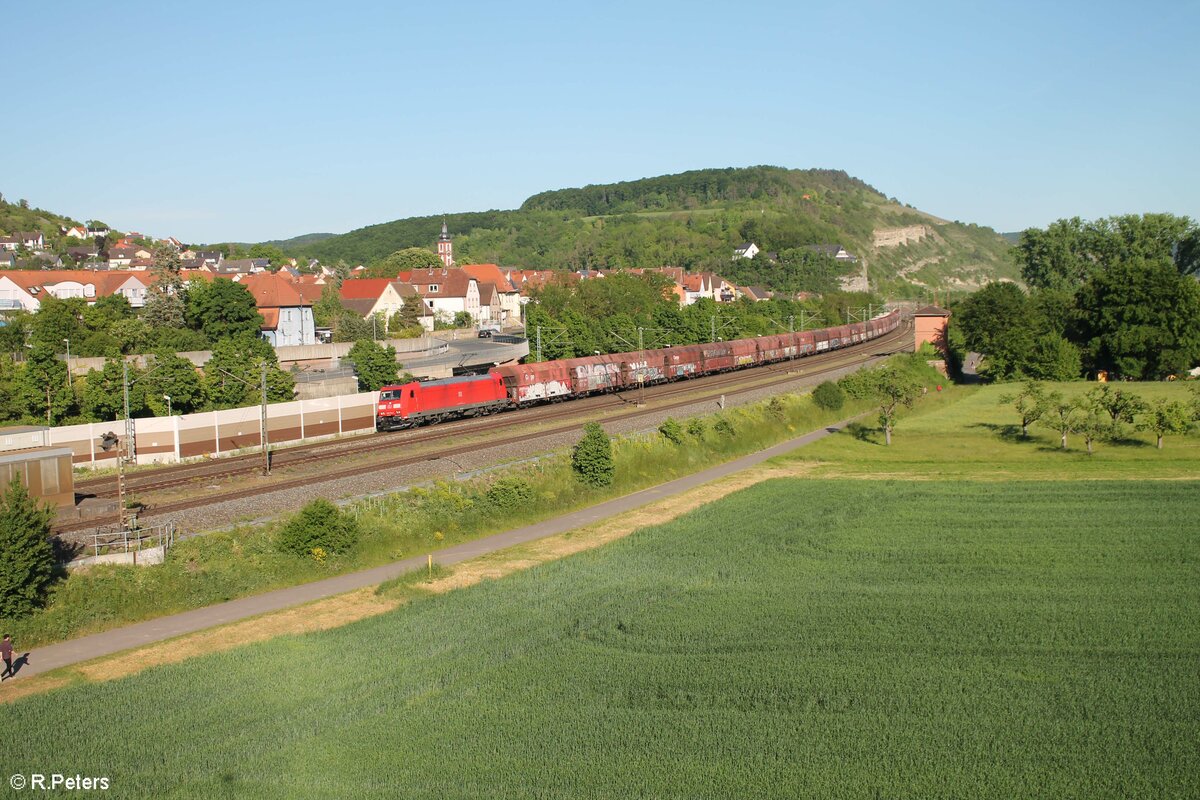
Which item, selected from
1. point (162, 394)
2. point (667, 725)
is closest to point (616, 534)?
point (667, 725)

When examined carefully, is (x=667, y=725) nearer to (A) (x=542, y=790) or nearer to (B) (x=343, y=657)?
(A) (x=542, y=790)

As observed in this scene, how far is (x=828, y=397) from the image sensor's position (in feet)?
227

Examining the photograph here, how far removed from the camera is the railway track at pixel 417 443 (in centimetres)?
3956

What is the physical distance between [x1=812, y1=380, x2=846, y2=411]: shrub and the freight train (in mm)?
12715

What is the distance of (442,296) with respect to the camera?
134125mm

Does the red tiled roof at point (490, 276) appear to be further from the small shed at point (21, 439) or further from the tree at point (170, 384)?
the small shed at point (21, 439)

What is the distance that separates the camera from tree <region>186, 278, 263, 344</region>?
77000 mm

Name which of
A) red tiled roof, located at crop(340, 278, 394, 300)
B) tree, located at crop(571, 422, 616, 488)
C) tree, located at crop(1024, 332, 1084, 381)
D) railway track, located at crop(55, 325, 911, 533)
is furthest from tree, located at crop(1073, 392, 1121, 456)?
red tiled roof, located at crop(340, 278, 394, 300)

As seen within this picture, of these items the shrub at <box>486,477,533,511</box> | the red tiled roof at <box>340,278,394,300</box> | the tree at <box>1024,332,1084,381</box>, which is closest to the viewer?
the shrub at <box>486,477,533,511</box>

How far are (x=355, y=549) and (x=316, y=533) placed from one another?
5.00ft

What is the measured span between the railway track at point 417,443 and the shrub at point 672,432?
5564mm

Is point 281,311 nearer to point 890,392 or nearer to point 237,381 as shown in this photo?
point 237,381

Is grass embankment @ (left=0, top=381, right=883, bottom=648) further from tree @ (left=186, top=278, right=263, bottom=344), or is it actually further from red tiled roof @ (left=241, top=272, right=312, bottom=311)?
red tiled roof @ (left=241, top=272, right=312, bottom=311)

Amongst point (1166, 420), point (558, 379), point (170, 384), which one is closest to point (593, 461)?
point (558, 379)
